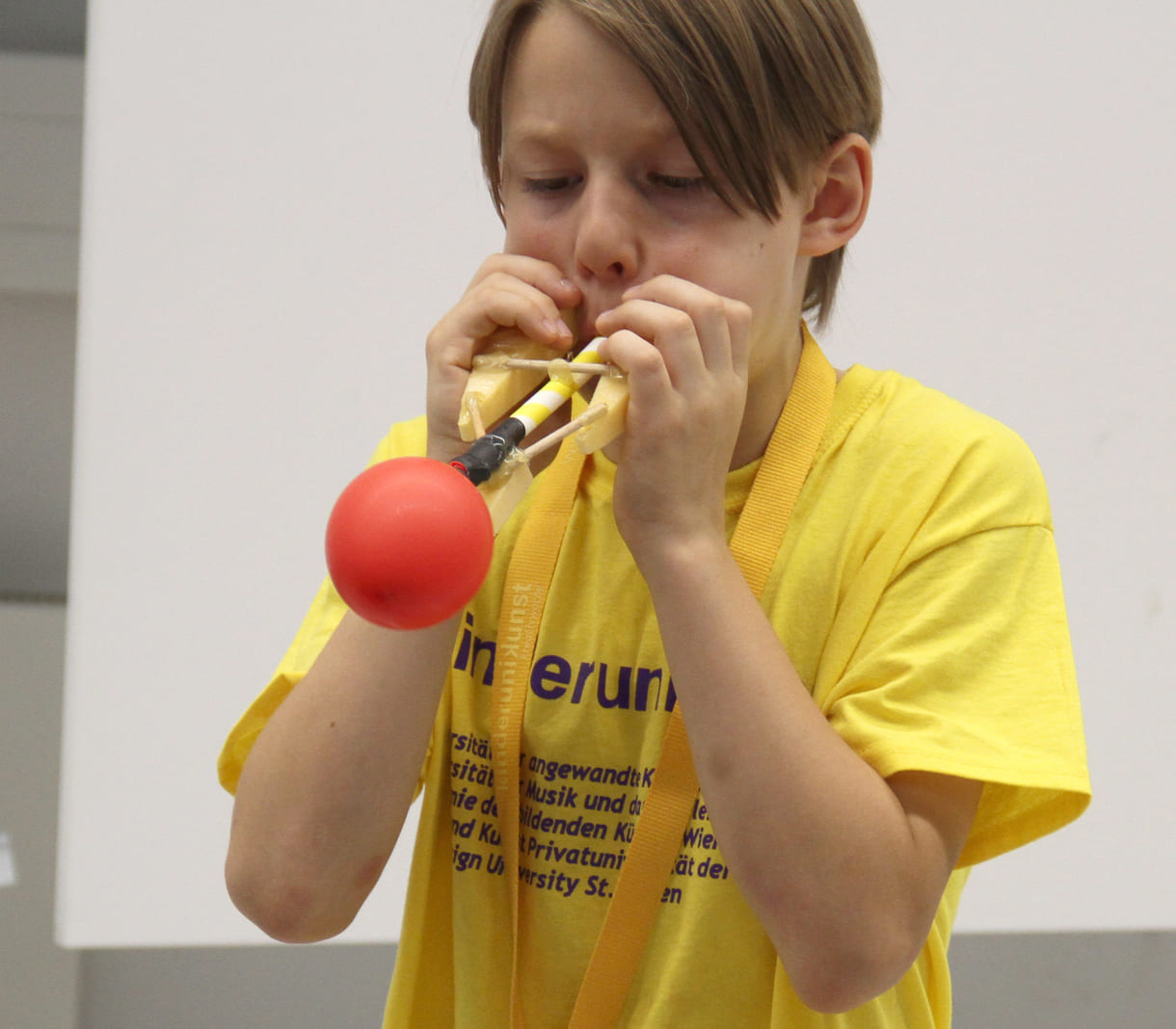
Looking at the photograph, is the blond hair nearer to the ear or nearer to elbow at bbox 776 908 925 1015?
the ear

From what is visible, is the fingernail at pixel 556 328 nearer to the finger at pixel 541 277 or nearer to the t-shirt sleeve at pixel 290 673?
the finger at pixel 541 277

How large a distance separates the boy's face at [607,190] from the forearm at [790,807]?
0.14m

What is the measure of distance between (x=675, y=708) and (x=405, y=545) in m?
0.28

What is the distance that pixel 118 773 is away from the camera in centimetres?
126

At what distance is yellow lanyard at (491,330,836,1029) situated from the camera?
63cm

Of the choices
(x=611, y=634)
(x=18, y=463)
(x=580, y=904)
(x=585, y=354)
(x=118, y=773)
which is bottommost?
(x=118, y=773)

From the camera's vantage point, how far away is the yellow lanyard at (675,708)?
2.05 feet

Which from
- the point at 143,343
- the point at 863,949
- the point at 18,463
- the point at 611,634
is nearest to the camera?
the point at 863,949

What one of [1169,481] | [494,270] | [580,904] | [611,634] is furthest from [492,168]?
[1169,481]

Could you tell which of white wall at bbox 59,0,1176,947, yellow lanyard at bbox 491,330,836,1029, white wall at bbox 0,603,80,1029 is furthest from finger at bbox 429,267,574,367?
white wall at bbox 0,603,80,1029

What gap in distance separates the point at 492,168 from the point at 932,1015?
20.3 inches

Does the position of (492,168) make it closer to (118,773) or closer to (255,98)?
(255,98)

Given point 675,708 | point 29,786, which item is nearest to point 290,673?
point 675,708

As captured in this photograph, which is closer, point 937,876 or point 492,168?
point 937,876
